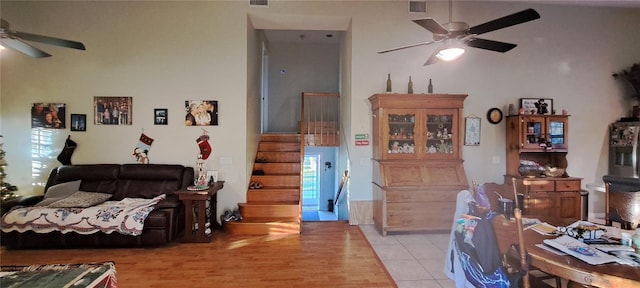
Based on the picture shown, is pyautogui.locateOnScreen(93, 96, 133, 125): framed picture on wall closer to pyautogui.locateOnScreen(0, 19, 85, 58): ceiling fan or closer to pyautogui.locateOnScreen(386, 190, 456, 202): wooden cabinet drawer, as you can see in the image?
pyautogui.locateOnScreen(0, 19, 85, 58): ceiling fan

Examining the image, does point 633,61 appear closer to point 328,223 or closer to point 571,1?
point 571,1

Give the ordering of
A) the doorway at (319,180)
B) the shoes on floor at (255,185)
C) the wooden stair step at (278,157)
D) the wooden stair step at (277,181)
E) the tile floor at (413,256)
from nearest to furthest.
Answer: the tile floor at (413,256), the shoes on floor at (255,185), the wooden stair step at (277,181), the wooden stair step at (278,157), the doorway at (319,180)

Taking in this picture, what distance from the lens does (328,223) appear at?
16.1ft

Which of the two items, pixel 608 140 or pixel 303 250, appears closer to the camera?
pixel 303 250

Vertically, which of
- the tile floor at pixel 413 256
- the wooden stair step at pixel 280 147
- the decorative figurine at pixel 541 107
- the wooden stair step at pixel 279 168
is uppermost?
the decorative figurine at pixel 541 107

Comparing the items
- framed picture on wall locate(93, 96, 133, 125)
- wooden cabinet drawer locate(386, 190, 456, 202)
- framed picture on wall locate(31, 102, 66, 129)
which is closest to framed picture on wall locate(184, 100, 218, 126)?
framed picture on wall locate(93, 96, 133, 125)

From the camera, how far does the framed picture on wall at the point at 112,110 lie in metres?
4.62

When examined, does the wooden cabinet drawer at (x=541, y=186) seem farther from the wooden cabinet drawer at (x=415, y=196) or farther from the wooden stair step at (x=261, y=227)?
the wooden stair step at (x=261, y=227)

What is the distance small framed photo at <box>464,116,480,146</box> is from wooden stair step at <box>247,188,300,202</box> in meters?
3.07

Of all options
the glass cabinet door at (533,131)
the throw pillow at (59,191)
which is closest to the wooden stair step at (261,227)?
the throw pillow at (59,191)

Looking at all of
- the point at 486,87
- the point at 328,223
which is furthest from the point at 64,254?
the point at 486,87

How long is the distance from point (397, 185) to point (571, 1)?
437 cm

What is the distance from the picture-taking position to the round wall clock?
4.93 metres

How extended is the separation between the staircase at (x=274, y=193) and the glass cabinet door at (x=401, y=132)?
170 cm
